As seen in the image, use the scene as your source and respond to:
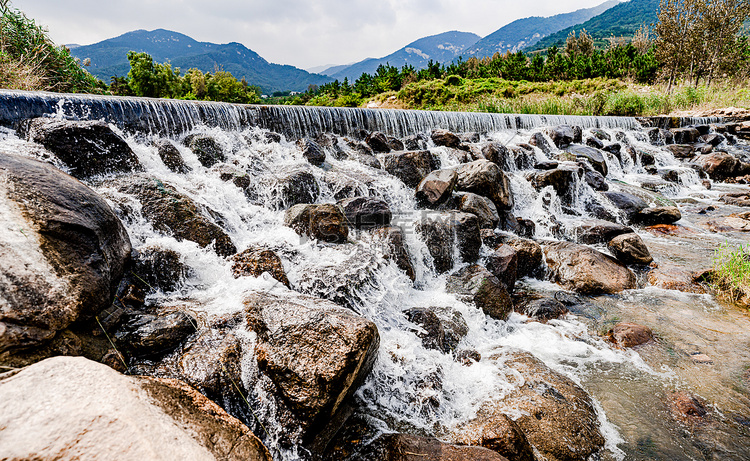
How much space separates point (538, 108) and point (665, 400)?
19.2m

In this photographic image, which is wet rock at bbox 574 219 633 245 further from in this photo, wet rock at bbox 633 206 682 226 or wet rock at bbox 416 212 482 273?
wet rock at bbox 416 212 482 273

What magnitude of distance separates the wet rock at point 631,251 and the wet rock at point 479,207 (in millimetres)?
2017

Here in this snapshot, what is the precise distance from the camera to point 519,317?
14.8 feet

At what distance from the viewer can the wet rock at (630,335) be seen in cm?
388

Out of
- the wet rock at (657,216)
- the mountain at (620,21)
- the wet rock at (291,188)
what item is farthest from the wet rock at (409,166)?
the mountain at (620,21)

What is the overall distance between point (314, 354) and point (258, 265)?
5.51ft

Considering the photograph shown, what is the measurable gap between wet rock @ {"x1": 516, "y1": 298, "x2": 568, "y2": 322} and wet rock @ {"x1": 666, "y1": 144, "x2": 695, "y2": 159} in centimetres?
1304

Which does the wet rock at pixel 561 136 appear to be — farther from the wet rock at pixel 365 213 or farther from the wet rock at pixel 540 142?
the wet rock at pixel 365 213

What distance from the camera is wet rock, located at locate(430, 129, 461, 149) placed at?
9.85 m

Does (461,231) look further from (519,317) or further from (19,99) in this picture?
(19,99)

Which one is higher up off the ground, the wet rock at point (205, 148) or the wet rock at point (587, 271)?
the wet rock at point (205, 148)

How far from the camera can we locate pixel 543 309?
14.9 feet

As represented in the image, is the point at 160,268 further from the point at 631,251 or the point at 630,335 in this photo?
the point at 631,251

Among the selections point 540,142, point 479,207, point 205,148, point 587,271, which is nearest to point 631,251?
point 587,271
